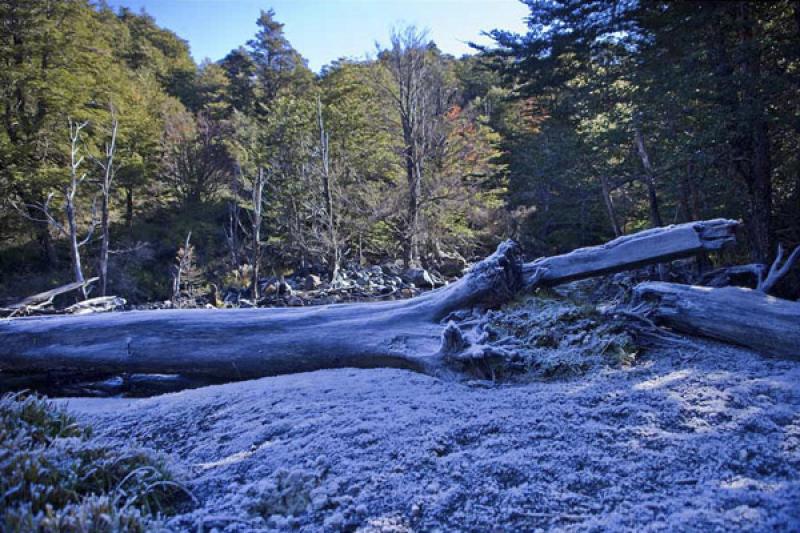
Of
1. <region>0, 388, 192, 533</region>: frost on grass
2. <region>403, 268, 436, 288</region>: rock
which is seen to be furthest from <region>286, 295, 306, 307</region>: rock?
<region>0, 388, 192, 533</region>: frost on grass

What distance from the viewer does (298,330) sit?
3988 millimetres

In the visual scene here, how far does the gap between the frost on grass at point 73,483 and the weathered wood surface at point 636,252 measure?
144 inches

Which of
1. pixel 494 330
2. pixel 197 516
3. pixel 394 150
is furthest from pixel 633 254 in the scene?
pixel 394 150

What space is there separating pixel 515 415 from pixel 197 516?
150 centimetres

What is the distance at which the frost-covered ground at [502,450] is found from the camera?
1455 millimetres

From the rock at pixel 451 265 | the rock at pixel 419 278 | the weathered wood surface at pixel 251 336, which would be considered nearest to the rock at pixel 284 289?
the rock at pixel 419 278

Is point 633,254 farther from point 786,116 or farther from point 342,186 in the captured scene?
point 342,186

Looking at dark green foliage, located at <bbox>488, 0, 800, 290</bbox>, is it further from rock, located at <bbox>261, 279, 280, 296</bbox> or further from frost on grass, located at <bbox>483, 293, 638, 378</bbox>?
rock, located at <bbox>261, 279, 280, 296</bbox>

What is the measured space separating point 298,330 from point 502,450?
8.31ft

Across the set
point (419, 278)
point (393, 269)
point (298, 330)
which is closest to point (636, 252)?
point (298, 330)

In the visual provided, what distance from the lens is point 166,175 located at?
1881cm

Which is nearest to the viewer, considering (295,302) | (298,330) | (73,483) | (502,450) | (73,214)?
(73,483)

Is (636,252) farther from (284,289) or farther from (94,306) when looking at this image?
(284,289)

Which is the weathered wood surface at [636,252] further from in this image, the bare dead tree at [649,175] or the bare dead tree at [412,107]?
the bare dead tree at [412,107]
